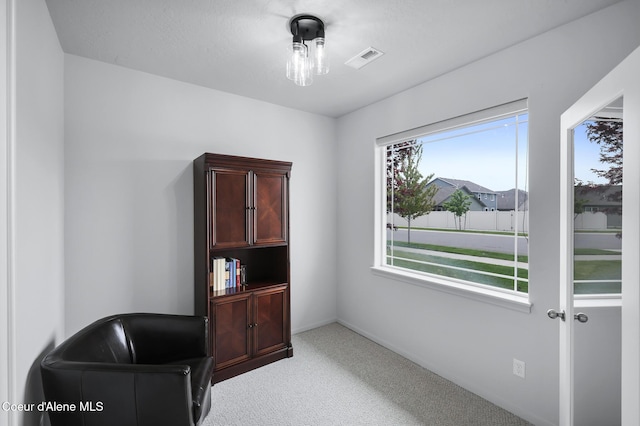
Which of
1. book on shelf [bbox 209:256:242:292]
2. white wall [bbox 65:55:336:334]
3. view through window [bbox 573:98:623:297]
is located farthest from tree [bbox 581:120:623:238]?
white wall [bbox 65:55:336:334]

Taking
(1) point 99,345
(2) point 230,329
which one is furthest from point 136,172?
(2) point 230,329

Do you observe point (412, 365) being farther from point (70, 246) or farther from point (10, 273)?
point (70, 246)

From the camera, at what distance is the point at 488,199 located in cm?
244

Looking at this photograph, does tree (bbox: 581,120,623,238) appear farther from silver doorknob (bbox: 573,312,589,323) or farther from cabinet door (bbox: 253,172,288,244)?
cabinet door (bbox: 253,172,288,244)

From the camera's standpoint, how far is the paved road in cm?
134

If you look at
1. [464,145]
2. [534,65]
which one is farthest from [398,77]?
[534,65]

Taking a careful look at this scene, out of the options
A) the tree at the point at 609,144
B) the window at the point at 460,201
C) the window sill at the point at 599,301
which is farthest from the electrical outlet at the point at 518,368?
the tree at the point at 609,144

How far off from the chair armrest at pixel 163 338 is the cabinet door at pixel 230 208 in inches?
27.1

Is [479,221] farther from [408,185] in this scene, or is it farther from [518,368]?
[518,368]

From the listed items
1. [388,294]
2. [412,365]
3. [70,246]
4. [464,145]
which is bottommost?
[412,365]

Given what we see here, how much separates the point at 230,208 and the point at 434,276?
2020mm

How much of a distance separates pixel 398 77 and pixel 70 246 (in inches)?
120

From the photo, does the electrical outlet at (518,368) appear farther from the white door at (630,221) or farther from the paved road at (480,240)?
the white door at (630,221)

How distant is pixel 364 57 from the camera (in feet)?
7.48
